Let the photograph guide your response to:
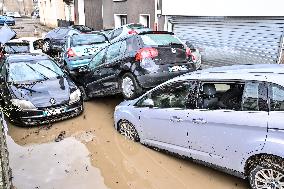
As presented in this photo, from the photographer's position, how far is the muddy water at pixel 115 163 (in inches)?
200

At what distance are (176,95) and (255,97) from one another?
142 centimetres

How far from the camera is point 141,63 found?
23.6 ft

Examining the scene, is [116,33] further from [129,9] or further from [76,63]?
[76,63]

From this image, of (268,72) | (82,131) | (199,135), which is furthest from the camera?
(82,131)

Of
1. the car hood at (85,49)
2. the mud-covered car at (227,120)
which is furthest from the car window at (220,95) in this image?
the car hood at (85,49)

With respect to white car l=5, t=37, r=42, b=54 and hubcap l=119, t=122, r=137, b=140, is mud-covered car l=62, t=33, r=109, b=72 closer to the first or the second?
white car l=5, t=37, r=42, b=54

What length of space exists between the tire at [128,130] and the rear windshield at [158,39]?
1.99 m

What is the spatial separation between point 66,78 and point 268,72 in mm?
5828

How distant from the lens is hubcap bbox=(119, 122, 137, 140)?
21.1ft

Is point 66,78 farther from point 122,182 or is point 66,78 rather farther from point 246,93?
point 246,93

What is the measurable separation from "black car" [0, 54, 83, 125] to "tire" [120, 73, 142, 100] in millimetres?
1310

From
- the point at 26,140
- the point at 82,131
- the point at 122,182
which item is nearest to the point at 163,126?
the point at 122,182

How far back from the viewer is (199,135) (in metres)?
4.92

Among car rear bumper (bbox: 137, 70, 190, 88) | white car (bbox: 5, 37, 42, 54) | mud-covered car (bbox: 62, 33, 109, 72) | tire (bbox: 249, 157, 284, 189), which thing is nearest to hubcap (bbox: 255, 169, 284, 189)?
tire (bbox: 249, 157, 284, 189)
